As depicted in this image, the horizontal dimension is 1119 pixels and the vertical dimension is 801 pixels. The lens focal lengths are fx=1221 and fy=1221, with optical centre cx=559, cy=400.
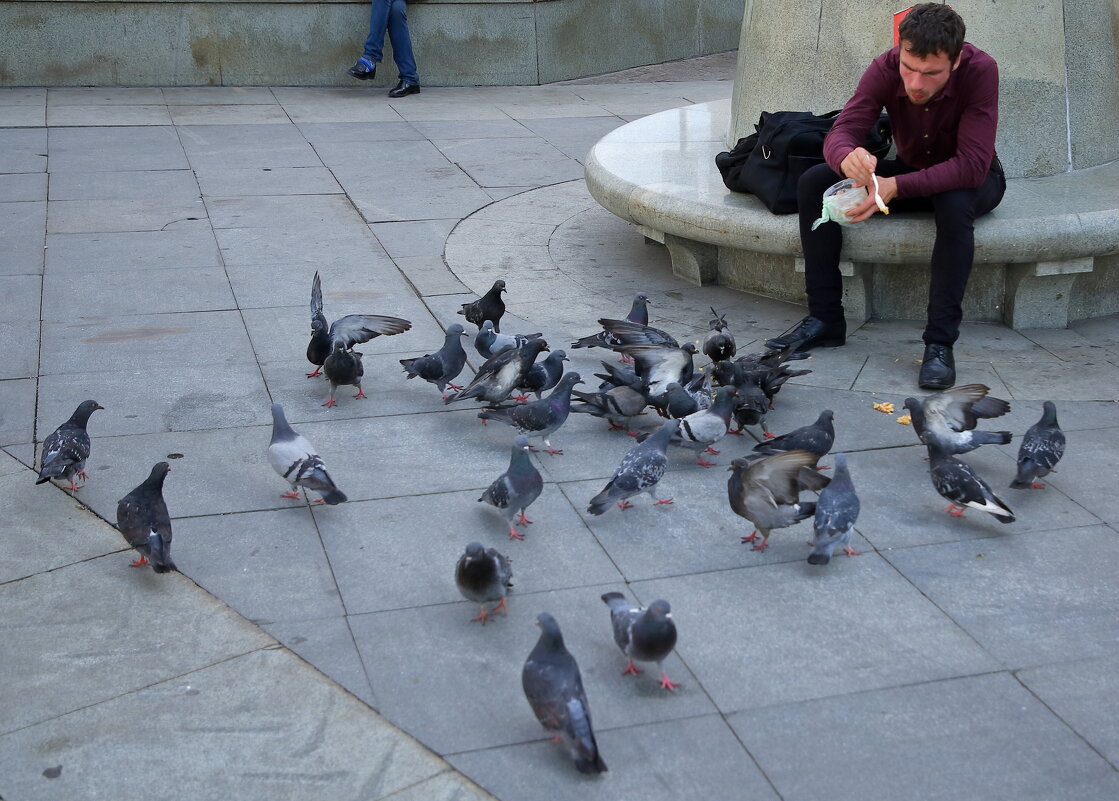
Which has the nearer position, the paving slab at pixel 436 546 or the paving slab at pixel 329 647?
the paving slab at pixel 329 647

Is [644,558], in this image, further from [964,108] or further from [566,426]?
[964,108]

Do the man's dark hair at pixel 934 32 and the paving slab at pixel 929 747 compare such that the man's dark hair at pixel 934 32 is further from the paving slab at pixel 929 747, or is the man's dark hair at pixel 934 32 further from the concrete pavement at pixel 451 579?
the paving slab at pixel 929 747

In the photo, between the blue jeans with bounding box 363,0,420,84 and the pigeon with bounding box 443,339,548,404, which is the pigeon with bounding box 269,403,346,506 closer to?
the pigeon with bounding box 443,339,548,404

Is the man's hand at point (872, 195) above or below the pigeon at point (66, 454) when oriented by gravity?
above

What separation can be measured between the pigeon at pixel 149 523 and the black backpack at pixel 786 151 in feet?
13.1

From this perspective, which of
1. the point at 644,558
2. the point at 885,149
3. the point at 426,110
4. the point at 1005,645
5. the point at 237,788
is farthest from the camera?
the point at 426,110

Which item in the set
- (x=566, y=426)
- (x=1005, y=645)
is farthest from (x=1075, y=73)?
(x=1005, y=645)

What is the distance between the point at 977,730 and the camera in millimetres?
3916

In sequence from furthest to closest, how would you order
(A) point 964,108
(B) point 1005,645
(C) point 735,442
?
(A) point 964,108
(C) point 735,442
(B) point 1005,645

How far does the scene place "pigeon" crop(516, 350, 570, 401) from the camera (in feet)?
20.6

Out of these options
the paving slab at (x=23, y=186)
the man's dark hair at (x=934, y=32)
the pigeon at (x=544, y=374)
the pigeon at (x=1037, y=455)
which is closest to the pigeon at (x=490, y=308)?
the pigeon at (x=544, y=374)

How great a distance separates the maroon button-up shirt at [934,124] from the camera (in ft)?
21.1

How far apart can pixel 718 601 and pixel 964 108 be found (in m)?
3.35

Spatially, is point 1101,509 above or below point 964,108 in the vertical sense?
below
